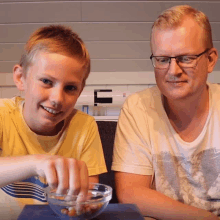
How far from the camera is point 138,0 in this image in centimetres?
252

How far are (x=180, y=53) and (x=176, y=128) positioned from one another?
337 mm

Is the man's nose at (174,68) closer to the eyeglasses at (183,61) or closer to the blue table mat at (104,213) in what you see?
the eyeglasses at (183,61)

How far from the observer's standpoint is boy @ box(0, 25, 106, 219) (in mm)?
1107

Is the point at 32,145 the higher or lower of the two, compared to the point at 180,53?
lower

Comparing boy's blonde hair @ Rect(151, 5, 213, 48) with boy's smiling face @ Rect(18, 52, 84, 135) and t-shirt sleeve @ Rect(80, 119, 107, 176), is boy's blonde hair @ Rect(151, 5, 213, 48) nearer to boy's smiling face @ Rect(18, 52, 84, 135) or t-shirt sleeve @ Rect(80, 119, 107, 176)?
boy's smiling face @ Rect(18, 52, 84, 135)

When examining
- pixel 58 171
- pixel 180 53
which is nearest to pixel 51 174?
pixel 58 171

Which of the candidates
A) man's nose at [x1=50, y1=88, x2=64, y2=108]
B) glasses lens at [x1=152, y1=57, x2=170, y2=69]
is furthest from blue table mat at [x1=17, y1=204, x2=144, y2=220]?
glasses lens at [x1=152, y1=57, x2=170, y2=69]

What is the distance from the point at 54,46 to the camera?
115 cm

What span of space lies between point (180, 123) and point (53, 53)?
63 centimetres

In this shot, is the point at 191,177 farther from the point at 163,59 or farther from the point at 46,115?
the point at 46,115

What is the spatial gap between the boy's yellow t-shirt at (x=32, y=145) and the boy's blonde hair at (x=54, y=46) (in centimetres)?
21

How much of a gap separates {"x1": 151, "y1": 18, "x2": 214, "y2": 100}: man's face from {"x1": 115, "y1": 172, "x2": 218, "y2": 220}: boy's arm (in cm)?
38

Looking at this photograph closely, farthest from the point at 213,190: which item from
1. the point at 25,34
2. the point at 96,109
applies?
the point at 25,34

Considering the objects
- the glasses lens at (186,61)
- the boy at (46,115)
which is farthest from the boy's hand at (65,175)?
the glasses lens at (186,61)
